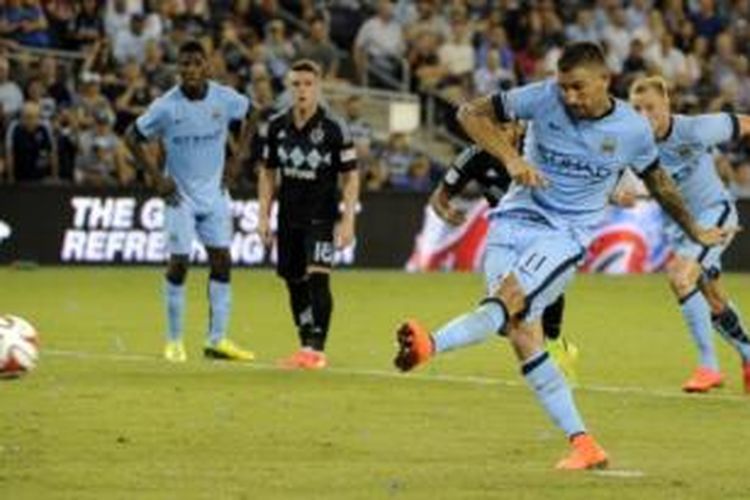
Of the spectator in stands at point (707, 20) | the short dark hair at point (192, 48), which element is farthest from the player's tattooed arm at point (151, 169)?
the spectator in stands at point (707, 20)

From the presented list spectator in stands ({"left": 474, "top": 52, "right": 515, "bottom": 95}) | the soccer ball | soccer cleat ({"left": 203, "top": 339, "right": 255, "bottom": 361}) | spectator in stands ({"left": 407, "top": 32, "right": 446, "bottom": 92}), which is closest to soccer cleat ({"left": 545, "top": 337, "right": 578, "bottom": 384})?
soccer cleat ({"left": 203, "top": 339, "right": 255, "bottom": 361})

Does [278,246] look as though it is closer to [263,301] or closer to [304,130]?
[304,130]

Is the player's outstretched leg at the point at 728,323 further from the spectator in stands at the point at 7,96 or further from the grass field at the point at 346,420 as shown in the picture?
the spectator in stands at the point at 7,96

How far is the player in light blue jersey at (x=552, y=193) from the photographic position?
37.2 feet

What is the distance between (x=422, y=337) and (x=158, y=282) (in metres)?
15.9

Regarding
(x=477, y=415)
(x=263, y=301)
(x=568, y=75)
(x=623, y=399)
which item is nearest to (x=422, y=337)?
(x=568, y=75)

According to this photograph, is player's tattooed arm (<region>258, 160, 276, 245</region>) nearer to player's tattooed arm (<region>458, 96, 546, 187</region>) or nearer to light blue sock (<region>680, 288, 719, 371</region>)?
light blue sock (<region>680, 288, 719, 371</region>)

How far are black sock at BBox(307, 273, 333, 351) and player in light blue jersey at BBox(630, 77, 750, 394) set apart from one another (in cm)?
268

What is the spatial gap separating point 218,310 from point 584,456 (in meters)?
6.95

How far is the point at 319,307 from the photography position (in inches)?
671

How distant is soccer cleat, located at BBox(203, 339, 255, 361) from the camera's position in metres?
17.8

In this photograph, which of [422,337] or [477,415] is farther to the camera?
[477,415]

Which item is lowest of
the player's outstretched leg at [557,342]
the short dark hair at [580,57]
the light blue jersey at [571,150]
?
the player's outstretched leg at [557,342]

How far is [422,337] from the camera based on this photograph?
10.9 m
